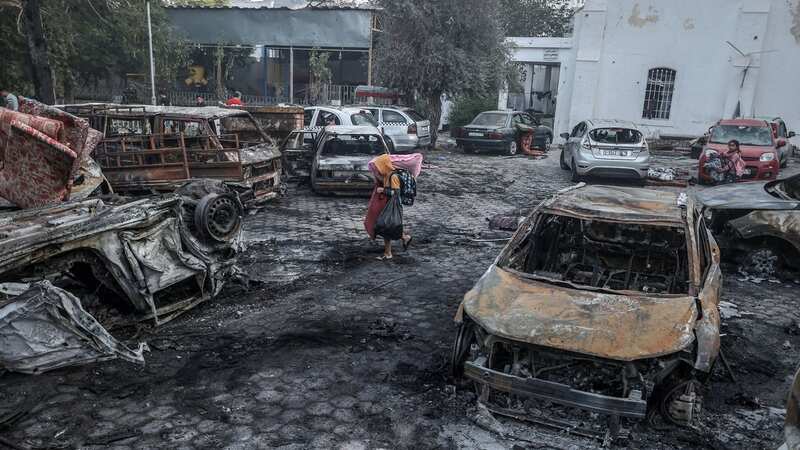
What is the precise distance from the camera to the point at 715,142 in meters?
15.2

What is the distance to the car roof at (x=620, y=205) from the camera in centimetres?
511

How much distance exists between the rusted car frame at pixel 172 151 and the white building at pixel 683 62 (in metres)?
15.2

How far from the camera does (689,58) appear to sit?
69.2 feet

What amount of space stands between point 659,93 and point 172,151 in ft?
60.5

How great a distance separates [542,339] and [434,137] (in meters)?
17.1

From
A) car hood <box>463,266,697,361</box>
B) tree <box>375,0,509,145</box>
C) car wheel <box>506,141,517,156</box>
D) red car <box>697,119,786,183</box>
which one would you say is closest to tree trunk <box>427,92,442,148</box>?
tree <box>375,0,509,145</box>

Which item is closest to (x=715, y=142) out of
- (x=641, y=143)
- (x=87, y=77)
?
(x=641, y=143)

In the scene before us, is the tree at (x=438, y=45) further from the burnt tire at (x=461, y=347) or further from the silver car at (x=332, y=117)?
the burnt tire at (x=461, y=347)

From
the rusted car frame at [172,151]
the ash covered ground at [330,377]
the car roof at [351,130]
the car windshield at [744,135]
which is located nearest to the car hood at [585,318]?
the ash covered ground at [330,377]

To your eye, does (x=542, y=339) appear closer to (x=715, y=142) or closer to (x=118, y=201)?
(x=118, y=201)

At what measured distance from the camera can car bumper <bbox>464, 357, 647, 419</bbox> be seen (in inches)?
146

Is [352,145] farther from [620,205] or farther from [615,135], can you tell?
[620,205]

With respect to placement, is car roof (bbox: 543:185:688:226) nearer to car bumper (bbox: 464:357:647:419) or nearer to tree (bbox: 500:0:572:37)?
car bumper (bbox: 464:357:647:419)

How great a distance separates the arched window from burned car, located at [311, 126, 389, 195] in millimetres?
13951
